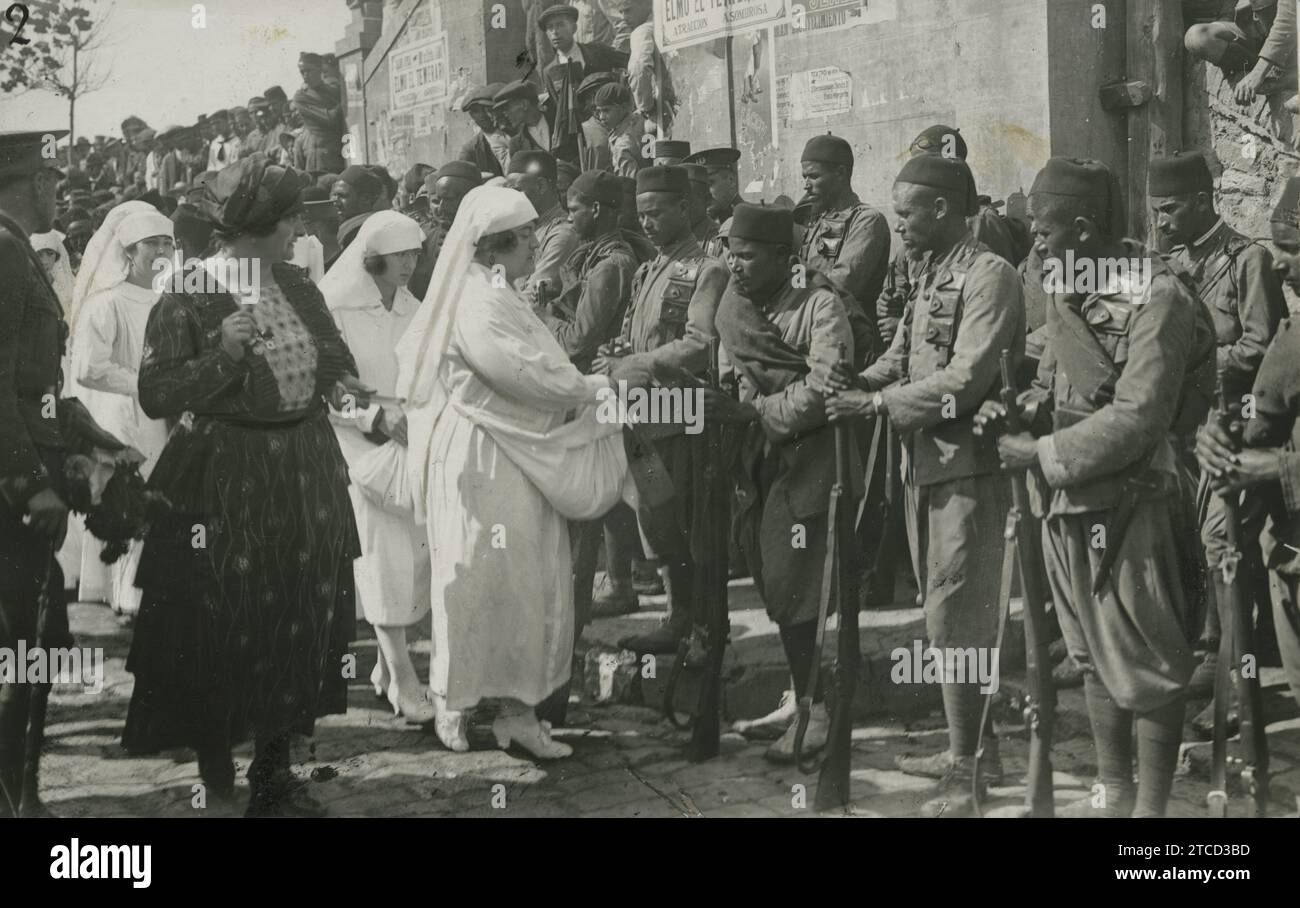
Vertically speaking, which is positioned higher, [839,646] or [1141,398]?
[1141,398]

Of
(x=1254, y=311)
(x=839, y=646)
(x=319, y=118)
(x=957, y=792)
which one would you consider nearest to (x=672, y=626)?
(x=839, y=646)

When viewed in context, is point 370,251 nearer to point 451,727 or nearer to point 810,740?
point 451,727

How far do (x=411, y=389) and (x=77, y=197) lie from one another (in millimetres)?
1927

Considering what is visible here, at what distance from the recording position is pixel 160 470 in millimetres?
5762

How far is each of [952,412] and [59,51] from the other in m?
3.88

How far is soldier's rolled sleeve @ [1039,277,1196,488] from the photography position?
16.5 feet

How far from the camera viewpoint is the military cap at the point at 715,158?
7344mm

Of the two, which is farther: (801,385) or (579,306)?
(579,306)

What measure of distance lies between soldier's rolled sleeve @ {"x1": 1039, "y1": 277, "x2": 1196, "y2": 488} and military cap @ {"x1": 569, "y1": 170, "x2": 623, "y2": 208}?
102 inches

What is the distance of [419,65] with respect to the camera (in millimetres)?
7605

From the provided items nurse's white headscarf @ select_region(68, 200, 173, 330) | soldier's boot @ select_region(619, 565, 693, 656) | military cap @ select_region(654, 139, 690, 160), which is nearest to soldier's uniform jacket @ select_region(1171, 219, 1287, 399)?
soldier's boot @ select_region(619, 565, 693, 656)

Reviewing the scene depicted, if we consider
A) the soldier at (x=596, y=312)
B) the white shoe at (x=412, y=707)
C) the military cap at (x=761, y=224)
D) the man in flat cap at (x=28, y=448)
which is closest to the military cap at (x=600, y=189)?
the soldier at (x=596, y=312)
